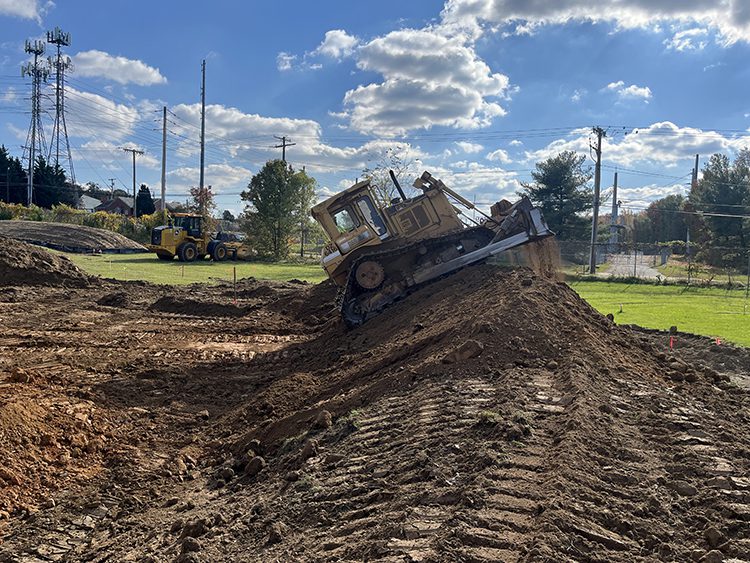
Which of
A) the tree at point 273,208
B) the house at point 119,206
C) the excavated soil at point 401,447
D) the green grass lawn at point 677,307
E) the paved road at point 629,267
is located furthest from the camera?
the house at point 119,206

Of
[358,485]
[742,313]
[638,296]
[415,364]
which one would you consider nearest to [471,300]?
[415,364]

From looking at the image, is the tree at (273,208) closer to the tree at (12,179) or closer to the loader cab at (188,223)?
the loader cab at (188,223)

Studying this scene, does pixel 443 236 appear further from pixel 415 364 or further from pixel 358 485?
pixel 358 485

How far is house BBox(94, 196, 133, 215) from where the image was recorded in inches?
3388

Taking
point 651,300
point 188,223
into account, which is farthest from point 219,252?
point 651,300

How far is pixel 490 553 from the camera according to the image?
303 cm

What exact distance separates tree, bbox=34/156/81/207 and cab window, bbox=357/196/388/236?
63997 millimetres

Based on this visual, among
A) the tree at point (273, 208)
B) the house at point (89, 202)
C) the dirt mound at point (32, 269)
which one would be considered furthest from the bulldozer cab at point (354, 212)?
the house at point (89, 202)

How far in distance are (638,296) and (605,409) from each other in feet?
70.0

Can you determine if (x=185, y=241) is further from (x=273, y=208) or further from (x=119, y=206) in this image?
(x=119, y=206)

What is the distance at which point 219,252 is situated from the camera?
3766 cm

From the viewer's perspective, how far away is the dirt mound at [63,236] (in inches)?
1554

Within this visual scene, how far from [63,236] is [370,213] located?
118 feet

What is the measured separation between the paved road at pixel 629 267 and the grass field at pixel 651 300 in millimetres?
3957
